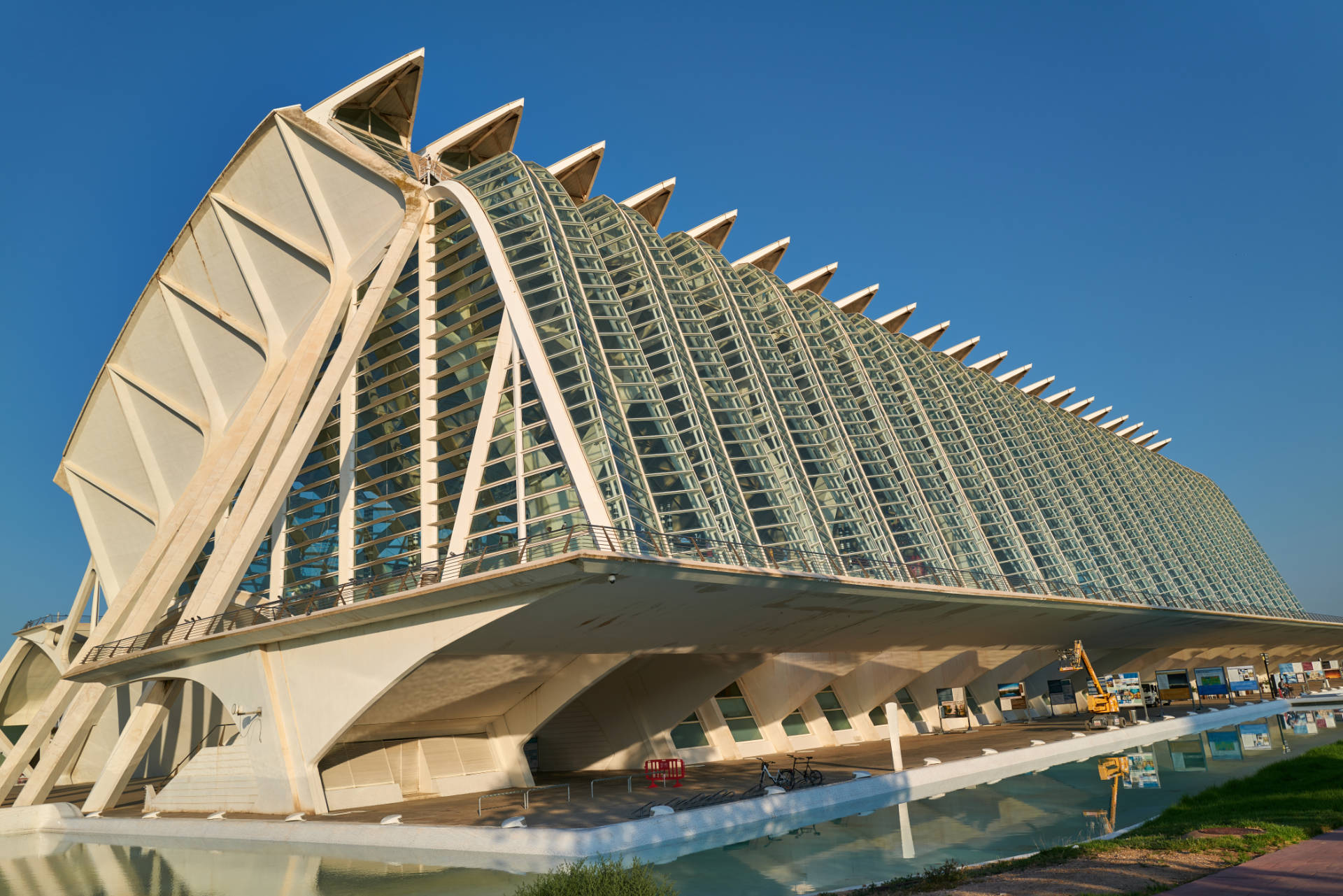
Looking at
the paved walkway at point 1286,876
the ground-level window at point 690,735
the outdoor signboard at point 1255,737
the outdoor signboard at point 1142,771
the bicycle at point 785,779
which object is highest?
the ground-level window at point 690,735

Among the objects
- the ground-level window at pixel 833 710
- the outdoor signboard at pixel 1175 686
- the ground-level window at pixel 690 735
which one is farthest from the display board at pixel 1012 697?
the ground-level window at pixel 690 735

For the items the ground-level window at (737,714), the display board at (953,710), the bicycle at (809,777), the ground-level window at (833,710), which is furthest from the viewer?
the display board at (953,710)

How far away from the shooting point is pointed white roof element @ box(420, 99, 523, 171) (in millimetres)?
36062

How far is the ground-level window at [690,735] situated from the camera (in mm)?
35625

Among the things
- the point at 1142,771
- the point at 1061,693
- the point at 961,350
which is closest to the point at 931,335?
the point at 961,350

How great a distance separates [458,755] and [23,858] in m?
11.4

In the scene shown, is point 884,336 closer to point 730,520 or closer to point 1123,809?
point 730,520

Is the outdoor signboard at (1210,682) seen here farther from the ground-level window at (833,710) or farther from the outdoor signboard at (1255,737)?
the ground-level window at (833,710)

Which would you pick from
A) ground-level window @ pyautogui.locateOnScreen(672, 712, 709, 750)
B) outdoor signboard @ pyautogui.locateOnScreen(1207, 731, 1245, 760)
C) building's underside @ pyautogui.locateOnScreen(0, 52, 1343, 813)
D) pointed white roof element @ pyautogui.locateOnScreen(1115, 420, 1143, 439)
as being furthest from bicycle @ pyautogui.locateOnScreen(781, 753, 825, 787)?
pointed white roof element @ pyautogui.locateOnScreen(1115, 420, 1143, 439)

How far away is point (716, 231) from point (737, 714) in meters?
23.1

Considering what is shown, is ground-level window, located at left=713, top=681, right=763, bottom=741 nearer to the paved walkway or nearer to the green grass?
the paved walkway

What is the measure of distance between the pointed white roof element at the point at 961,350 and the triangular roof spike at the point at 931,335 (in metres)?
1.49

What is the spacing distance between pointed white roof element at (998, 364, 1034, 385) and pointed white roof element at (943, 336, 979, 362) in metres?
4.25

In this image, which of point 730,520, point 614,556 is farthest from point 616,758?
point 614,556
